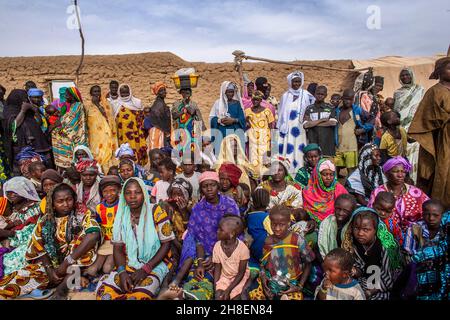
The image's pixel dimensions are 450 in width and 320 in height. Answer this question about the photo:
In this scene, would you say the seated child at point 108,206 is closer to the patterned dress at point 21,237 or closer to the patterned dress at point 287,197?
the patterned dress at point 21,237

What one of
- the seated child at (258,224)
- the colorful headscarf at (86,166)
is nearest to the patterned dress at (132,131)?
the colorful headscarf at (86,166)

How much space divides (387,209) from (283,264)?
1.17 m

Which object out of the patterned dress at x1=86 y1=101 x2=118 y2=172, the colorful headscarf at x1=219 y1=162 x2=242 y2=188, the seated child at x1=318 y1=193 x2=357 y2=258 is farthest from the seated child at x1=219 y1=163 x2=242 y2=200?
the patterned dress at x1=86 y1=101 x2=118 y2=172

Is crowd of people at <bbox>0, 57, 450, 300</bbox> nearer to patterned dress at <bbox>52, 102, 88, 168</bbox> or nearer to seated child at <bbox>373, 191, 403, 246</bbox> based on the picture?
seated child at <bbox>373, 191, 403, 246</bbox>

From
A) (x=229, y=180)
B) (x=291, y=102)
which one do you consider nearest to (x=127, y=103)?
(x=291, y=102)

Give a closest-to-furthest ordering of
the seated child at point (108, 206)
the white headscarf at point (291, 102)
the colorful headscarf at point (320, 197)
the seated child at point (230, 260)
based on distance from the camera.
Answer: the seated child at point (230, 260), the seated child at point (108, 206), the colorful headscarf at point (320, 197), the white headscarf at point (291, 102)

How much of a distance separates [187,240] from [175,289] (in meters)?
0.60

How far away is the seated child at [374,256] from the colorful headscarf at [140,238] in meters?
1.69

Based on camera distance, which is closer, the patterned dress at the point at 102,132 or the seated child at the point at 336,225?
the seated child at the point at 336,225

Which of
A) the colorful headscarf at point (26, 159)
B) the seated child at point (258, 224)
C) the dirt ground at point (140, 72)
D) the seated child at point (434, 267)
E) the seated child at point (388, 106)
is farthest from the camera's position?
the dirt ground at point (140, 72)

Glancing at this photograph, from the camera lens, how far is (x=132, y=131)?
7.80 m

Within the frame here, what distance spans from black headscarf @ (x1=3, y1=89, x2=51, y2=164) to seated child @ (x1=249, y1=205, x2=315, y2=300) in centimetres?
520

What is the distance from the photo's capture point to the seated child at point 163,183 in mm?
4766
